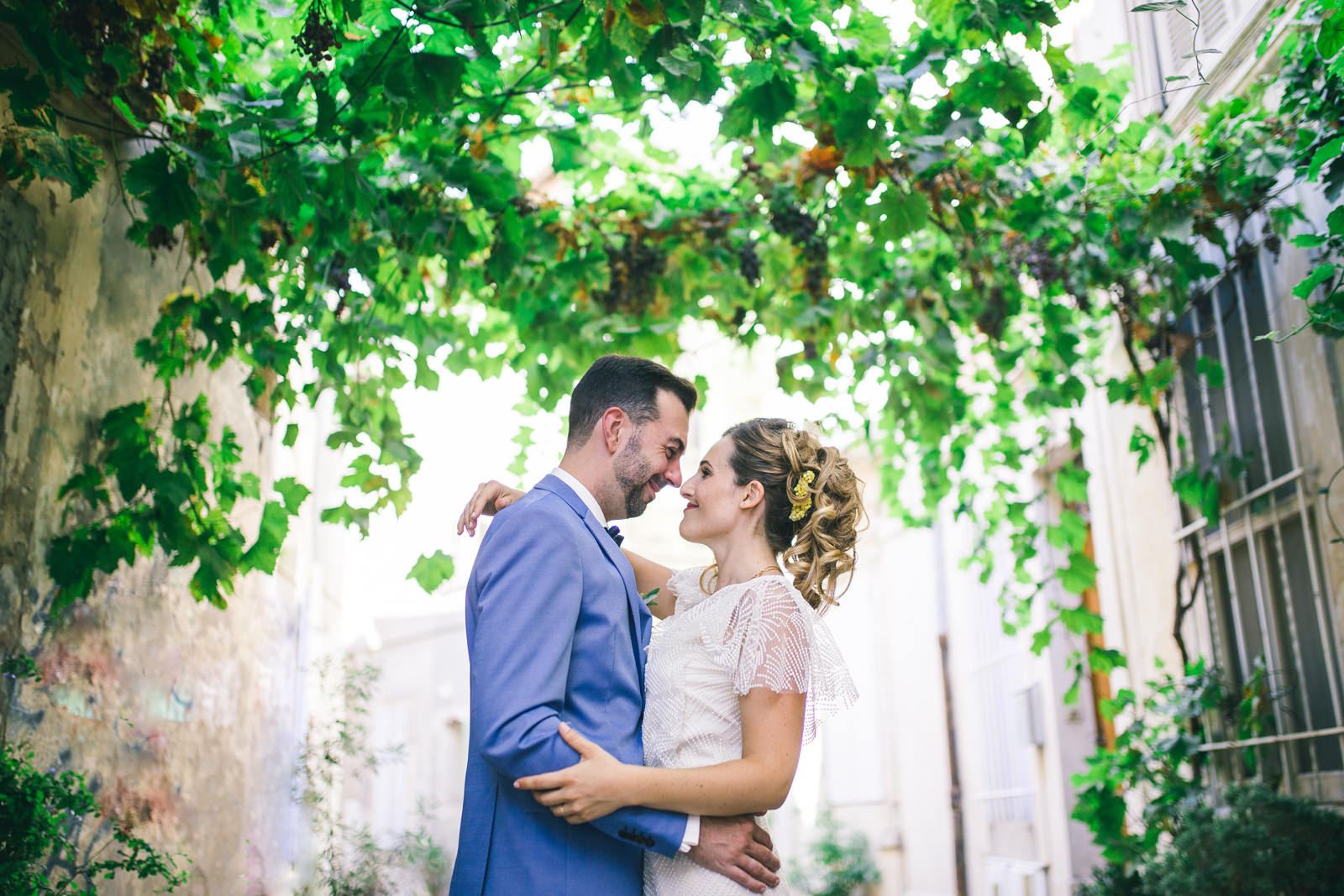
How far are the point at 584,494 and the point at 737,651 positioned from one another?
46 centimetres

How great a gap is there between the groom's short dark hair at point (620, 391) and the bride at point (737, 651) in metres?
0.28

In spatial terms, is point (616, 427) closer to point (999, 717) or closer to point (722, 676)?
point (722, 676)

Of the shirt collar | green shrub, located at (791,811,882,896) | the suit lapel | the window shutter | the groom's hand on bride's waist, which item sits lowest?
green shrub, located at (791,811,882,896)

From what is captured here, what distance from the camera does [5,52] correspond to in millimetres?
3008

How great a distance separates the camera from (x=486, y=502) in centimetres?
283

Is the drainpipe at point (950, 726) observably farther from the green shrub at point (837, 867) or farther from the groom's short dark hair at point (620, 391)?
the groom's short dark hair at point (620, 391)

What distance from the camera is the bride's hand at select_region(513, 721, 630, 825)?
192 cm

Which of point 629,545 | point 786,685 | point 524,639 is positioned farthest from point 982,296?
point 629,545

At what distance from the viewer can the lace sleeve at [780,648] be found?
7.22ft

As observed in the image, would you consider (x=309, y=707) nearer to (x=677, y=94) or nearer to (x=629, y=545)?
(x=677, y=94)

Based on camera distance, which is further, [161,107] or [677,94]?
[161,107]

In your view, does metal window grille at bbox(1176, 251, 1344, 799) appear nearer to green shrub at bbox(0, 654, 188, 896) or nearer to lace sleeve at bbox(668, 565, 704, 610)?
lace sleeve at bbox(668, 565, 704, 610)

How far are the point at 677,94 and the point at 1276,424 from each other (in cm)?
305

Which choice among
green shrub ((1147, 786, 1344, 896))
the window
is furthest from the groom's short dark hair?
the window
